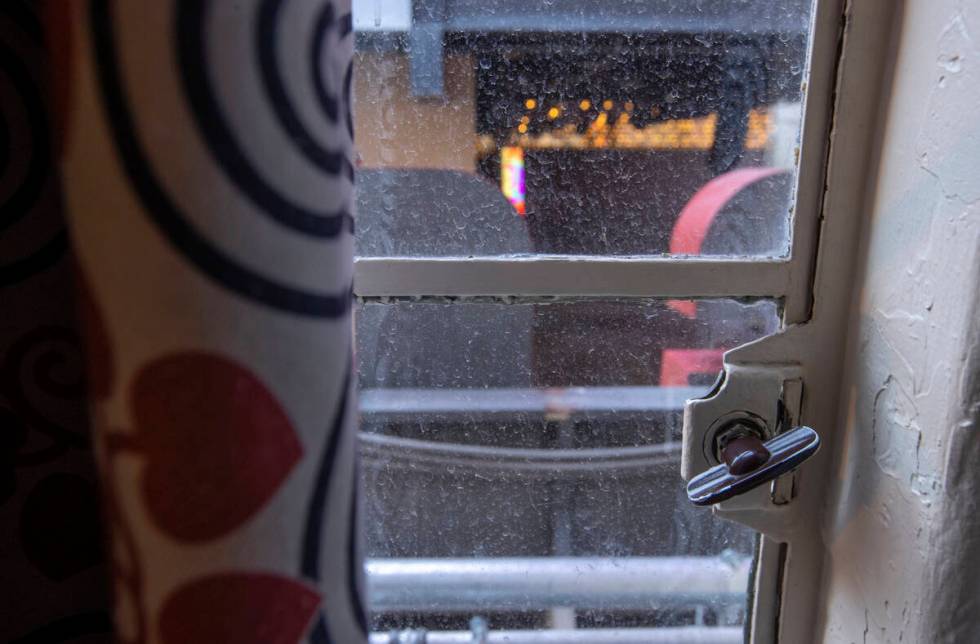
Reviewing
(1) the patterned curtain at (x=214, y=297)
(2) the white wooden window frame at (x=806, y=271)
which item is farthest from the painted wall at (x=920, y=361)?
(1) the patterned curtain at (x=214, y=297)

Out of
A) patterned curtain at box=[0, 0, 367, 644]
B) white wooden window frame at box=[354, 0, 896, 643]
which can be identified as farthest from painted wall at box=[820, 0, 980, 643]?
patterned curtain at box=[0, 0, 367, 644]

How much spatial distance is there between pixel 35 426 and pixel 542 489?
0.38 meters

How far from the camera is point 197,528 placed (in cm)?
28

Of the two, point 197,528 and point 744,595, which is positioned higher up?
point 197,528

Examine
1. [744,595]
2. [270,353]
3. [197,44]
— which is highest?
[197,44]

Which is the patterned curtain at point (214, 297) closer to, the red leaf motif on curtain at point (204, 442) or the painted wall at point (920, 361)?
the red leaf motif on curtain at point (204, 442)

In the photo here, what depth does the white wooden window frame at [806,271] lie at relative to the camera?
497 millimetres

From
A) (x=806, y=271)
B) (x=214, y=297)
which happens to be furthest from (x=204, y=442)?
(x=806, y=271)

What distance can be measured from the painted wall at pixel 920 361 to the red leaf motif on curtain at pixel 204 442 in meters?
0.37

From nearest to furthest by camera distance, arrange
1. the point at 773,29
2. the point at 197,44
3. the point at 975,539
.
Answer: the point at 197,44, the point at 975,539, the point at 773,29

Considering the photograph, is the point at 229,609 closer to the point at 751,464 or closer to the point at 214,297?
the point at 214,297

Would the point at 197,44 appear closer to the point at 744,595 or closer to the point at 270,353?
the point at 270,353

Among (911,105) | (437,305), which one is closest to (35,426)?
(437,305)

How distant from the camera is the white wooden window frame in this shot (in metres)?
0.50
